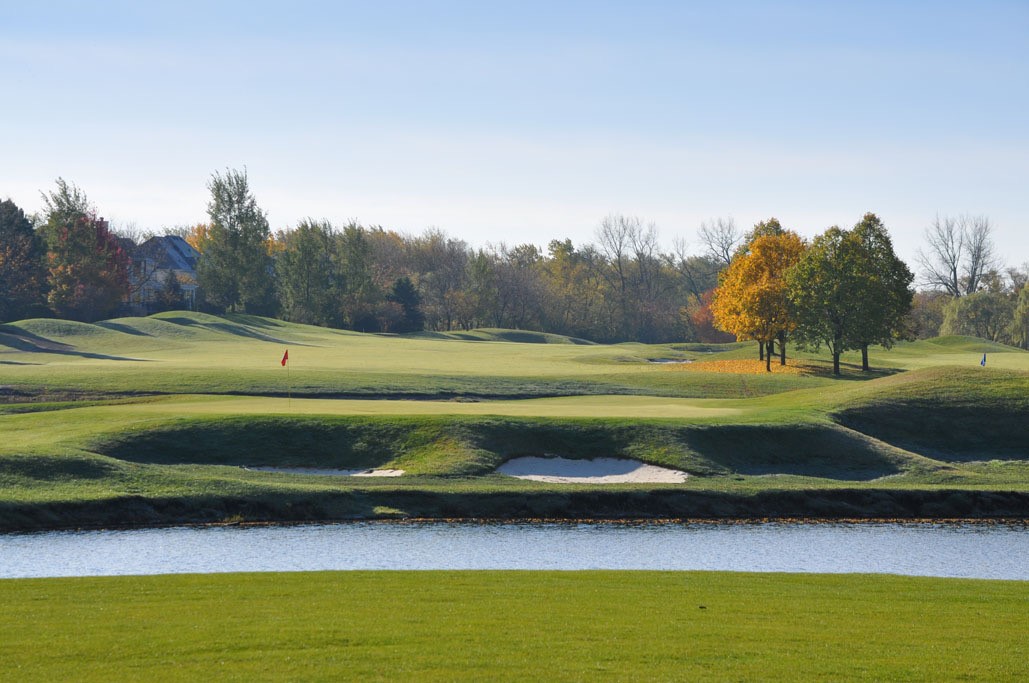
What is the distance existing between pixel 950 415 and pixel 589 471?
17126mm

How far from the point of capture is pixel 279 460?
3459 centimetres

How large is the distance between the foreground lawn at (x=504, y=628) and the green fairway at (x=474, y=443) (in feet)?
34.9

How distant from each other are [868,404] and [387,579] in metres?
30.0

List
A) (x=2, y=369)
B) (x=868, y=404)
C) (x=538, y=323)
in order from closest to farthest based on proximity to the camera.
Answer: (x=868, y=404), (x=2, y=369), (x=538, y=323)

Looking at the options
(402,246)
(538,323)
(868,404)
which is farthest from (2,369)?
(402,246)

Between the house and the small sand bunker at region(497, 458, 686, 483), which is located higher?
the house

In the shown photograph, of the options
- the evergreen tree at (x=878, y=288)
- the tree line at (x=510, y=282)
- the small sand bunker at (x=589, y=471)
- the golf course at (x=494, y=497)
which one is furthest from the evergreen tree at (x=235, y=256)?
the small sand bunker at (x=589, y=471)

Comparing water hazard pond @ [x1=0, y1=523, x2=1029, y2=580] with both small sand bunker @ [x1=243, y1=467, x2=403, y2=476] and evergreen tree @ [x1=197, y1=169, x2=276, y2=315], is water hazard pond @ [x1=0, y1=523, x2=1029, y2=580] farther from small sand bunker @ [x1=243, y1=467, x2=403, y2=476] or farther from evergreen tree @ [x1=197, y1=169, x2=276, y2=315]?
evergreen tree @ [x1=197, y1=169, x2=276, y2=315]

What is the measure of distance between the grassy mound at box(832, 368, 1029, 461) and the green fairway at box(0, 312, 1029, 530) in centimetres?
8

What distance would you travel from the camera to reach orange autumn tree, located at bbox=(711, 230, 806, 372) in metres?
71.0

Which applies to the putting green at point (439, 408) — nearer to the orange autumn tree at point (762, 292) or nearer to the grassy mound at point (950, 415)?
the grassy mound at point (950, 415)

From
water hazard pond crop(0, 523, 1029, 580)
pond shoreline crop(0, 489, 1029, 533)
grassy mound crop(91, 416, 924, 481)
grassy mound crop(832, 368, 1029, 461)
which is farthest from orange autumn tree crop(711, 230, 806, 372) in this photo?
water hazard pond crop(0, 523, 1029, 580)

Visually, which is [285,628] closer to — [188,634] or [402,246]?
[188,634]

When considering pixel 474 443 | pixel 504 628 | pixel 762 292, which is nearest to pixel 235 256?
pixel 762 292
